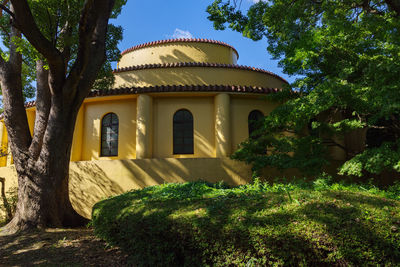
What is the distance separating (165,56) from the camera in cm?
1422

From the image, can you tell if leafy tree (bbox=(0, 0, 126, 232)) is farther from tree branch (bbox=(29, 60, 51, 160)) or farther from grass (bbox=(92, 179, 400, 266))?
grass (bbox=(92, 179, 400, 266))

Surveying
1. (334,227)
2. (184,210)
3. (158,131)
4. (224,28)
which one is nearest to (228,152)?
(158,131)

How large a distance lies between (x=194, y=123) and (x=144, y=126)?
2055 mm

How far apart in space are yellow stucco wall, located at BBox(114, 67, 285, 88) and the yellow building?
0.15 feet

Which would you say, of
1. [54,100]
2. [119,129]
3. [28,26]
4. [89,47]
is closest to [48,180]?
[54,100]

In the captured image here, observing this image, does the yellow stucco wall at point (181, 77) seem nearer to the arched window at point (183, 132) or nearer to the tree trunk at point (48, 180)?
the arched window at point (183, 132)

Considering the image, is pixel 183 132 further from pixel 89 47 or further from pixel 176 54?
pixel 176 54

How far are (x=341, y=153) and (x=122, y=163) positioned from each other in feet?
30.2

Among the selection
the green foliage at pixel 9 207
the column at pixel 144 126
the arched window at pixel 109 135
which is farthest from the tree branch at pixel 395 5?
the green foliage at pixel 9 207

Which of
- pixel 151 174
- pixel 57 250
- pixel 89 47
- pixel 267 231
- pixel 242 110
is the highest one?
pixel 89 47

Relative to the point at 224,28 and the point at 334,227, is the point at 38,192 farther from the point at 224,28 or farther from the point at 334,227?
the point at 224,28

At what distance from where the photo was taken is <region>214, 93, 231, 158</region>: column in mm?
10227

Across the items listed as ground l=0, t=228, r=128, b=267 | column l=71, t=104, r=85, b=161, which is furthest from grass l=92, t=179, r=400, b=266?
column l=71, t=104, r=85, b=161

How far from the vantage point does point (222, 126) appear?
10367 mm
